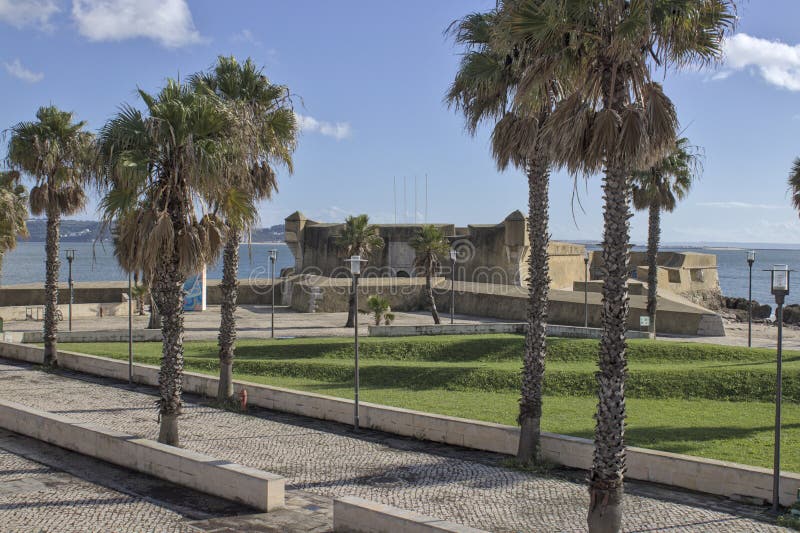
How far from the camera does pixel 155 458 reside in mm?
13180

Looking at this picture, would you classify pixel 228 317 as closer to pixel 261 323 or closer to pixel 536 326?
pixel 536 326

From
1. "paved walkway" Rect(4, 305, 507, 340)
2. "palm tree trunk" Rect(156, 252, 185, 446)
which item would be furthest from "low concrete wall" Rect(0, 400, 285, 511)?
"paved walkway" Rect(4, 305, 507, 340)

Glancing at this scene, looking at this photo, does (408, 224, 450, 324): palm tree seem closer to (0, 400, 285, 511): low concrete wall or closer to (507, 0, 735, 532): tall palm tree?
(0, 400, 285, 511): low concrete wall

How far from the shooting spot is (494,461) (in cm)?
1490

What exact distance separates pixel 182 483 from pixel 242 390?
295 inches

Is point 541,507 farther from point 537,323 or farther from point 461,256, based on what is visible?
point 461,256

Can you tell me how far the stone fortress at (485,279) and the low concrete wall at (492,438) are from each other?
1733cm

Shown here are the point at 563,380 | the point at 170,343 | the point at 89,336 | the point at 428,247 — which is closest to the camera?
the point at 170,343

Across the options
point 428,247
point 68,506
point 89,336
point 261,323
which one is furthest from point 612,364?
point 261,323

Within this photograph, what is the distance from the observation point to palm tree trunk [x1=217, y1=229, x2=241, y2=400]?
19109mm

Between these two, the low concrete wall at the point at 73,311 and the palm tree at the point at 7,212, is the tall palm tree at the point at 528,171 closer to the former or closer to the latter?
the palm tree at the point at 7,212

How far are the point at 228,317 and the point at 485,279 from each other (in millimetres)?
31199

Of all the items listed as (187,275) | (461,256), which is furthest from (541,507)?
(461,256)

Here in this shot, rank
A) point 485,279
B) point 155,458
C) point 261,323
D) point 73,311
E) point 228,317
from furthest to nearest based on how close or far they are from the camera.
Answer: point 485,279 < point 73,311 < point 261,323 < point 228,317 < point 155,458
